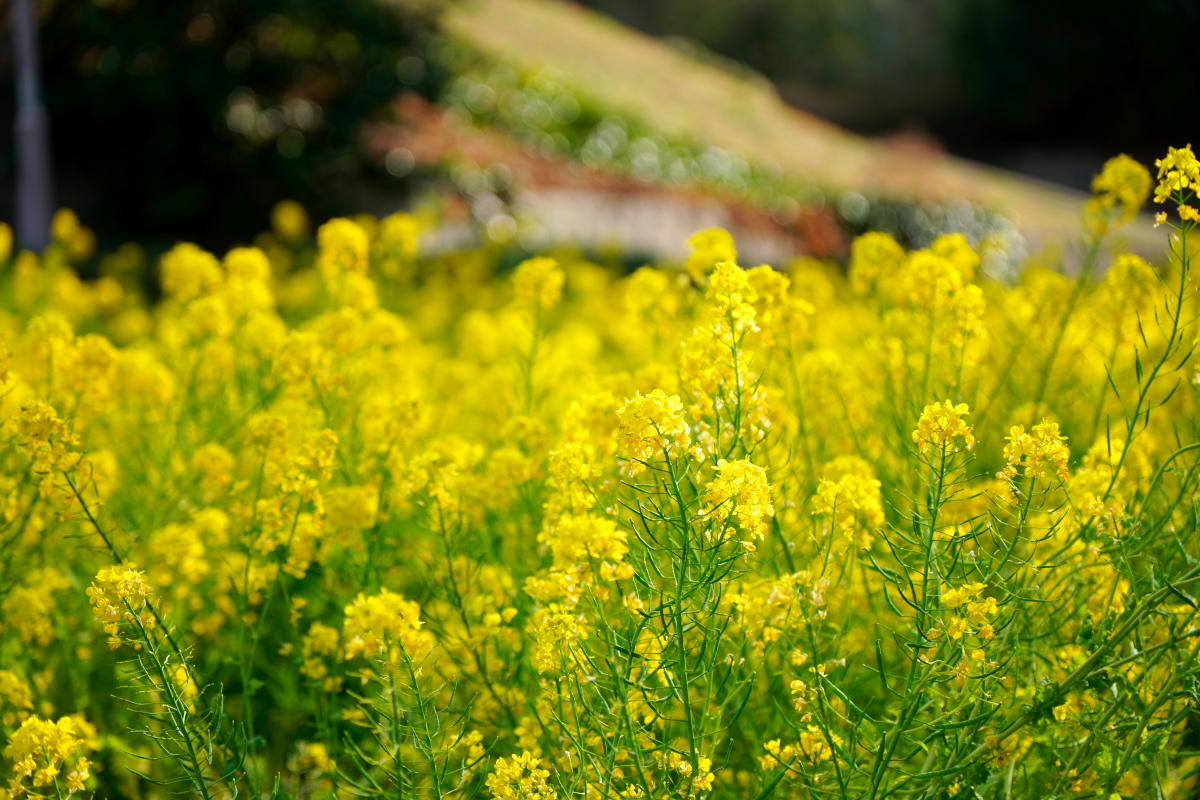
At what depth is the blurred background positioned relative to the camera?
8.82 metres

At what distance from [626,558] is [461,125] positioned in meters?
11.6

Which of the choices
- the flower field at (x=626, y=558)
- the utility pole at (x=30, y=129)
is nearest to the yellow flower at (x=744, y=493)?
the flower field at (x=626, y=558)

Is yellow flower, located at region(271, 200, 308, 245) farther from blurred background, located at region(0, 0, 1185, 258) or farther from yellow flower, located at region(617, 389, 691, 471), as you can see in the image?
yellow flower, located at region(617, 389, 691, 471)

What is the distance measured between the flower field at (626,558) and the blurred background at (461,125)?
576 cm

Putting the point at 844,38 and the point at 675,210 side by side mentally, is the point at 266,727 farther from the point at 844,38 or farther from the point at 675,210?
the point at 844,38

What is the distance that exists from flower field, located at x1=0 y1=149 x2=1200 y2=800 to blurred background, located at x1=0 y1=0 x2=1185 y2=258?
227 inches

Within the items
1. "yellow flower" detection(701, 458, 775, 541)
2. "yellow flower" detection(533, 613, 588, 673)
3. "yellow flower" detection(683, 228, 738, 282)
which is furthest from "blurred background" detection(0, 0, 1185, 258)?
"yellow flower" detection(701, 458, 775, 541)

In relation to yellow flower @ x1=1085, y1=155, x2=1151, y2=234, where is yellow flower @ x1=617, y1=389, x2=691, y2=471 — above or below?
below

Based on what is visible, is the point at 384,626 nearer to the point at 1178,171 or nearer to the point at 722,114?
the point at 1178,171

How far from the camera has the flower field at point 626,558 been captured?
68.5 inches

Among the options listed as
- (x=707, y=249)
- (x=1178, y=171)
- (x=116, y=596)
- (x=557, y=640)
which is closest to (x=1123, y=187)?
(x=1178, y=171)

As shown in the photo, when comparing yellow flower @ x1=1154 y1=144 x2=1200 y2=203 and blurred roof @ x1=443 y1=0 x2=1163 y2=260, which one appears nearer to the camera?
yellow flower @ x1=1154 y1=144 x2=1200 y2=203

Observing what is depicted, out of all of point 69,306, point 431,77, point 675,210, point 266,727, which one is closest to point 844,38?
point 675,210

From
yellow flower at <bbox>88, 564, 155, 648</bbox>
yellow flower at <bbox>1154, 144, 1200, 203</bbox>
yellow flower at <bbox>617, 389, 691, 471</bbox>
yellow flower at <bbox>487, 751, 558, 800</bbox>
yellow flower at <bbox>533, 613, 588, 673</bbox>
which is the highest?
yellow flower at <bbox>1154, 144, 1200, 203</bbox>
